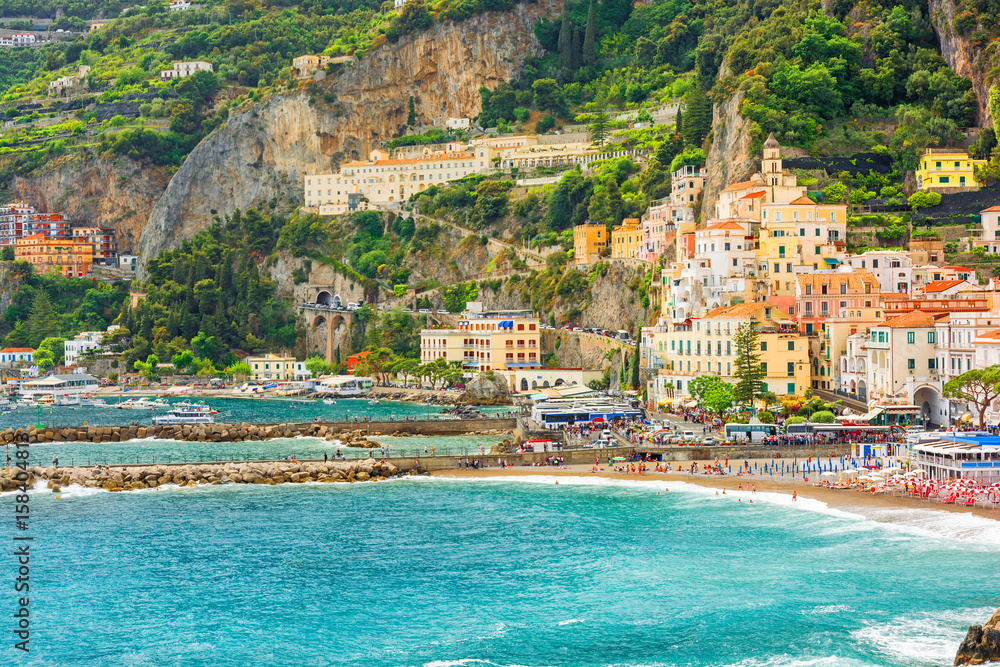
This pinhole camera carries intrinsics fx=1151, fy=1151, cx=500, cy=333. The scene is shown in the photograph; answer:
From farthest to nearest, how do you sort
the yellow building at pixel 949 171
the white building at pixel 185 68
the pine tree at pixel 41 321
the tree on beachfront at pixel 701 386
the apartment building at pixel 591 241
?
the white building at pixel 185 68 < the pine tree at pixel 41 321 < the apartment building at pixel 591 241 < the yellow building at pixel 949 171 < the tree on beachfront at pixel 701 386

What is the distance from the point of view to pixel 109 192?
153250 mm

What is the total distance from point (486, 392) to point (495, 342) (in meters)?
8.59

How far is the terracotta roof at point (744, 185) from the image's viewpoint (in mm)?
78562

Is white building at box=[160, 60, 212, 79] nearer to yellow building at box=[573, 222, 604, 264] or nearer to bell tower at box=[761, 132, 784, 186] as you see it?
yellow building at box=[573, 222, 604, 264]

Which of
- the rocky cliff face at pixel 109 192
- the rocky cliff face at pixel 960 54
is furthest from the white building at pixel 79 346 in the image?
the rocky cliff face at pixel 960 54

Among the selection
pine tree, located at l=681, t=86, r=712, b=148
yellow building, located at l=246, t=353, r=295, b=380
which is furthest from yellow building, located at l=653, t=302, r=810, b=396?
yellow building, located at l=246, t=353, r=295, b=380

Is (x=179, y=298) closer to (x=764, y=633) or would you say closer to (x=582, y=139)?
(x=582, y=139)

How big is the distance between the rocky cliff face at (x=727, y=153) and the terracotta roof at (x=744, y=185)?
1433 mm

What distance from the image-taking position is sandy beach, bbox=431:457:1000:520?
44344 millimetres

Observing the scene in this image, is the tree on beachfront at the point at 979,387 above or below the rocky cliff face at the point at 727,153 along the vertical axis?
below

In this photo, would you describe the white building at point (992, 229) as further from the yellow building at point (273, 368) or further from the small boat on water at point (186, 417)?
the yellow building at point (273, 368)

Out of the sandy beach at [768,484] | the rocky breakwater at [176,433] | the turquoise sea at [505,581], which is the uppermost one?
the rocky breakwater at [176,433]

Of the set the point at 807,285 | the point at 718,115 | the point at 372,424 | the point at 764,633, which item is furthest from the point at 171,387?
the point at 764,633

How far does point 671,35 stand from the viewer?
436ft
